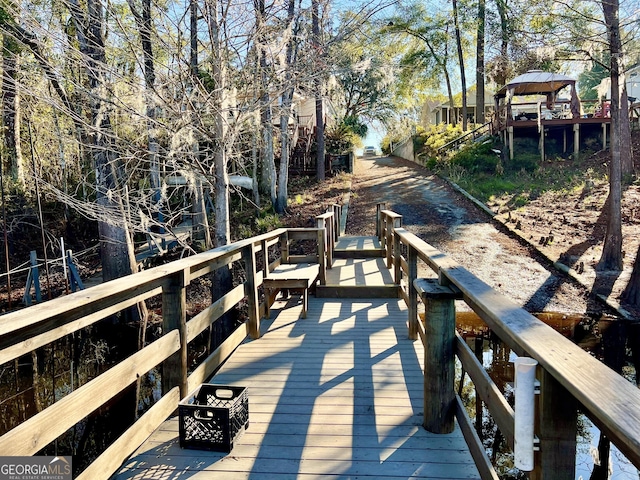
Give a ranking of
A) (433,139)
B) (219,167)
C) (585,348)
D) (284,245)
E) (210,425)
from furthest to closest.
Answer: (433,139) < (284,245) < (585,348) < (219,167) < (210,425)

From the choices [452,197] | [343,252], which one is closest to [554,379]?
[343,252]

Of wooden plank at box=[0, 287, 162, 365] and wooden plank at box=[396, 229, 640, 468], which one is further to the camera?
wooden plank at box=[0, 287, 162, 365]

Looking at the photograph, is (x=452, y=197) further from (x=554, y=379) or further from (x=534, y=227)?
(x=554, y=379)

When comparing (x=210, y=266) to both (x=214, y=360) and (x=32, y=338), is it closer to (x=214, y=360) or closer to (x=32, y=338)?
(x=214, y=360)

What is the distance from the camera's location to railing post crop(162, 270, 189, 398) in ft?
9.55

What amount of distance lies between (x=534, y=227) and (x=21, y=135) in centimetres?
1579

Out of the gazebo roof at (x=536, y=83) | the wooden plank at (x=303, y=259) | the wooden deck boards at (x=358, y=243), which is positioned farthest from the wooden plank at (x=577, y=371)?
the gazebo roof at (x=536, y=83)

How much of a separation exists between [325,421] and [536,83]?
20.2m

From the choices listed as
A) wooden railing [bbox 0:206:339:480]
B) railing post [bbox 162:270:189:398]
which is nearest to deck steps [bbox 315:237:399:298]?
wooden railing [bbox 0:206:339:480]

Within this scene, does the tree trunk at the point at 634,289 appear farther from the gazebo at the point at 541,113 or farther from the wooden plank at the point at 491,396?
the gazebo at the point at 541,113

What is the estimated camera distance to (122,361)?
2.34 m

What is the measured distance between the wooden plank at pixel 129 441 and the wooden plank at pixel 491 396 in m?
1.74

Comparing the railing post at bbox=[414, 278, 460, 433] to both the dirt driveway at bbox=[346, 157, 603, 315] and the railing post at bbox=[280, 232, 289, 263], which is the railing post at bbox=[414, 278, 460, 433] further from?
the dirt driveway at bbox=[346, 157, 603, 315]

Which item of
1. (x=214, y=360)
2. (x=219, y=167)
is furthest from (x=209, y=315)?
(x=219, y=167)
